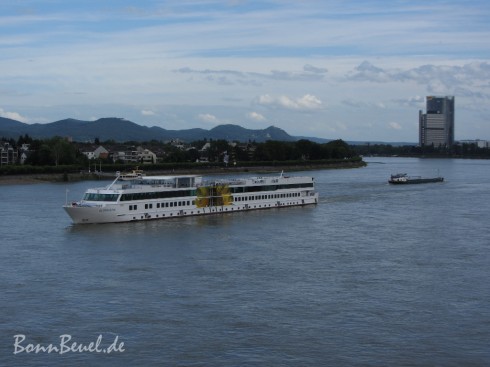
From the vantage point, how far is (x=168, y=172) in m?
61.8

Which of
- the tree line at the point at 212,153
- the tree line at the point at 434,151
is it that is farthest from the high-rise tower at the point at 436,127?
the tree line at the point at 212,153

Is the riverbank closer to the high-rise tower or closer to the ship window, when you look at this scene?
the ship window

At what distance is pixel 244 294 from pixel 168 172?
4784 centimetres

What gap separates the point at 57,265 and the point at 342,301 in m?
6.95

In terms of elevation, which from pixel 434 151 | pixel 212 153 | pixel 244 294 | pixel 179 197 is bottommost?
pixel 244 294

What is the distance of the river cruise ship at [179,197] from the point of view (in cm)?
2502

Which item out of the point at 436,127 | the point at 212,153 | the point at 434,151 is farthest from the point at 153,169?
the point at 436,127

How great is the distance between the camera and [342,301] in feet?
45.8

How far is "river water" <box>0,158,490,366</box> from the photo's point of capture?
11.3 m

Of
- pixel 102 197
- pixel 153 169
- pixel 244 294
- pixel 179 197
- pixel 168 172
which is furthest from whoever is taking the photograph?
pixel 168 172

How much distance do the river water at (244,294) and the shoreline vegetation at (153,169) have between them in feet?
83.4

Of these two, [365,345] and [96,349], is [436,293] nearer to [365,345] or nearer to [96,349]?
[365,345]

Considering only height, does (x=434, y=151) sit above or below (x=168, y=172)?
above

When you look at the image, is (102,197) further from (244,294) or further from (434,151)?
(434,151)
